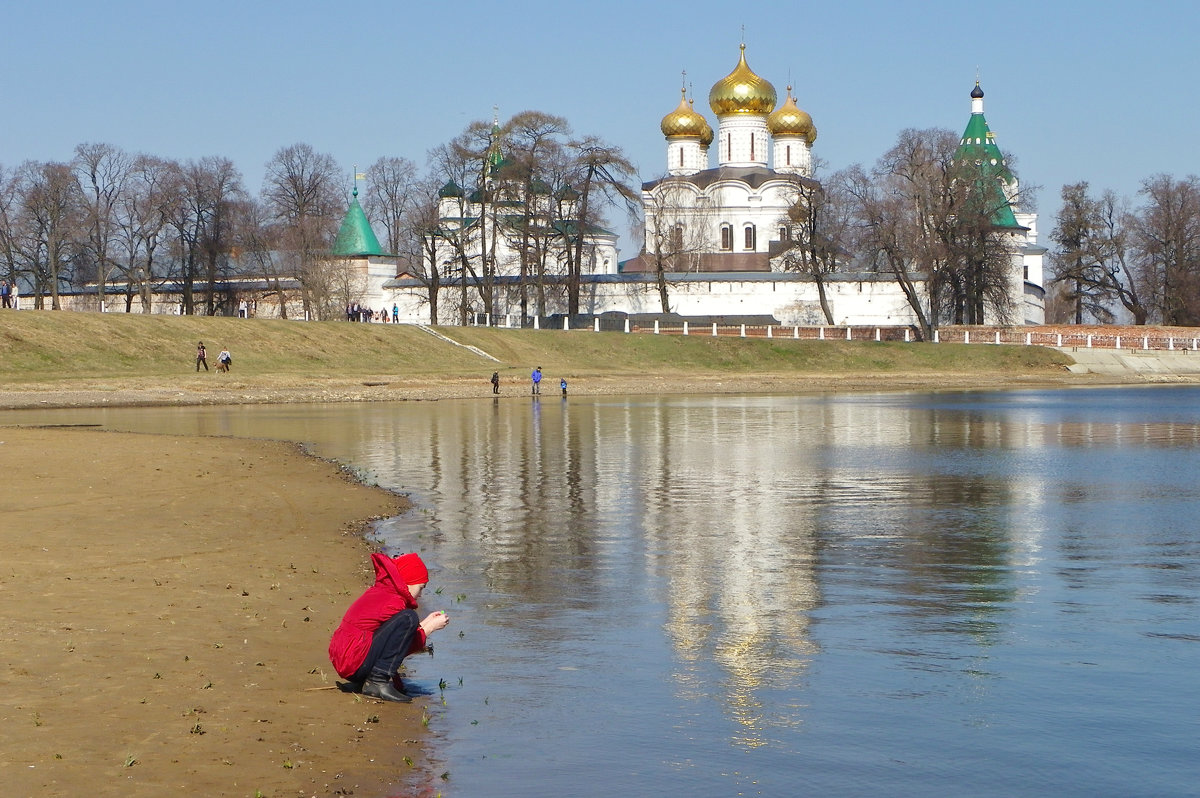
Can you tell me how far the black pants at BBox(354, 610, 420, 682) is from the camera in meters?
7.05

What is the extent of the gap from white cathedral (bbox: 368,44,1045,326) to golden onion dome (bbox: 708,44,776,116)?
0.20ft

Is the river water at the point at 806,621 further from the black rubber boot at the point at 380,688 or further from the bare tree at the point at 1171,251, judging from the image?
the bare tree at the point at 1171,251

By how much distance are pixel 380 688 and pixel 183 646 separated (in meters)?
1.55

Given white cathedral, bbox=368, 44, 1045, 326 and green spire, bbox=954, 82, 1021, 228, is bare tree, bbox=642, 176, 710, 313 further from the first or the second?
green spire, bbox=954, 82, 1021, 228

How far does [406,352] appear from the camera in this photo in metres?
51.2

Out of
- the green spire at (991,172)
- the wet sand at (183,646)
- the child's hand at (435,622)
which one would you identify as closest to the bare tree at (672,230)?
the green spire at (991,172)

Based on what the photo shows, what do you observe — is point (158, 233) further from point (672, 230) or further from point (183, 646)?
point (183, 646)

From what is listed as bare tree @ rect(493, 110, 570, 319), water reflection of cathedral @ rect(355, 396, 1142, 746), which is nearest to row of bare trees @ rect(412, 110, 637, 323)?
bare tree @ rect(493, 110, 570, 319)

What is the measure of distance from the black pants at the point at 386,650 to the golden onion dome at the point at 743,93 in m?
76.1

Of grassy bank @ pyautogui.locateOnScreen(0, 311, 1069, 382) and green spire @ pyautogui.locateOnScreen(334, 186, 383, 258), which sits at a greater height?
green spire @ pyautogui.locateOnScreen(334, 186, 383, 258)

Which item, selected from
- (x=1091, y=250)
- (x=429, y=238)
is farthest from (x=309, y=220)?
(x=1091, y=250)

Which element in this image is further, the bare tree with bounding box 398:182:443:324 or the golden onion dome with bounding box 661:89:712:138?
the golden onion dome with bounding box 661:89:712:138

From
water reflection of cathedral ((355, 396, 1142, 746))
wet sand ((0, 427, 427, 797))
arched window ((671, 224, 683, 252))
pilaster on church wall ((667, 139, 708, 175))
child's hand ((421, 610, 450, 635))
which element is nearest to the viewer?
wet sand ((0, 427, 427, 797))

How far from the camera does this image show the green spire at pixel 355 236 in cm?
7938
